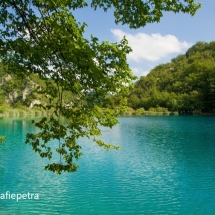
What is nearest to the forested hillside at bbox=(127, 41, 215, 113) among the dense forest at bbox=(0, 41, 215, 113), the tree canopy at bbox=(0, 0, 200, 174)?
the dense forest at bbox=(0, 41, 215, 113)

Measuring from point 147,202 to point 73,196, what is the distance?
3060 millimetres

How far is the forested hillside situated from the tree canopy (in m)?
81.3

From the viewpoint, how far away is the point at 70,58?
403 centimetres

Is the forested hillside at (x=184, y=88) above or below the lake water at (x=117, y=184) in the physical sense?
above

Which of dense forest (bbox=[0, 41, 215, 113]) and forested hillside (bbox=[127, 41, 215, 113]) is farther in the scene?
forested hillside (bbox=[127, 41, 215, 113])

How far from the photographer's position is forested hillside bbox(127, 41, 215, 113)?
8281cm

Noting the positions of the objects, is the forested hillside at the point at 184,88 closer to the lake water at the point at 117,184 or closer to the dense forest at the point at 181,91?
the dense forest at the point at 181,91

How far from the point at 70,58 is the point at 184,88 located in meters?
104

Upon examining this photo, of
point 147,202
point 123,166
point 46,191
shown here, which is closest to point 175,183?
point 147,202

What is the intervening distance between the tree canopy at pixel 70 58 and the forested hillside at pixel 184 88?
81.3m

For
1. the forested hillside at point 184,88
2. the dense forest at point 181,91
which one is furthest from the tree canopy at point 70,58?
the forested hillside at point 184,88

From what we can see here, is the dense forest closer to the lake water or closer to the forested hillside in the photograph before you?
the forested hillside

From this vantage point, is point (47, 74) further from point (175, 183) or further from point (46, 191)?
point (175, 183)

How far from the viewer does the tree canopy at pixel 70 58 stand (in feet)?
13.4
